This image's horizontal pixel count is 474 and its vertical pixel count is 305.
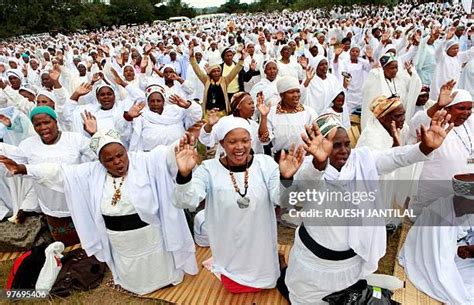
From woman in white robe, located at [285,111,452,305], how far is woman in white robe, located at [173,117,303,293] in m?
0.39

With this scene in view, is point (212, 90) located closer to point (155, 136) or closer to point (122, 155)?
point (155, 136)

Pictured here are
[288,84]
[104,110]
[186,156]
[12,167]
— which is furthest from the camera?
[104,110]

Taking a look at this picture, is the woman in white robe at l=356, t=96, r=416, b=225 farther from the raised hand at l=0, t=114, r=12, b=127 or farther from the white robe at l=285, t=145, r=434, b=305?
the raised hand at l=0, t=114, r=12, b=127

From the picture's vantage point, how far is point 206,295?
350cm

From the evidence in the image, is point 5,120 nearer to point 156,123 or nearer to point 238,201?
point 156,123

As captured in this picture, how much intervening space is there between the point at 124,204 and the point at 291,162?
4.91ft

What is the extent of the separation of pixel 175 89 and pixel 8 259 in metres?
3.90

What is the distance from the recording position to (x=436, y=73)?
7.71m

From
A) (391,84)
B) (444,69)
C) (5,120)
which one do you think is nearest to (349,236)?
(391,84)

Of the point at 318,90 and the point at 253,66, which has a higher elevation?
the point at 253,66

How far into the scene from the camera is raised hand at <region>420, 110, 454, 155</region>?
2324 millimetres

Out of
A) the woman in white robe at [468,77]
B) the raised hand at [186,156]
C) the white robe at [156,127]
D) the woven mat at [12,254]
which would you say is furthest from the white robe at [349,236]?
the woman in white robe at [468,77]

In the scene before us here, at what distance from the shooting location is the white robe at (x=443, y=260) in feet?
9.95

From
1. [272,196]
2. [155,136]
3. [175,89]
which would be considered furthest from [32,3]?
[272,196]
